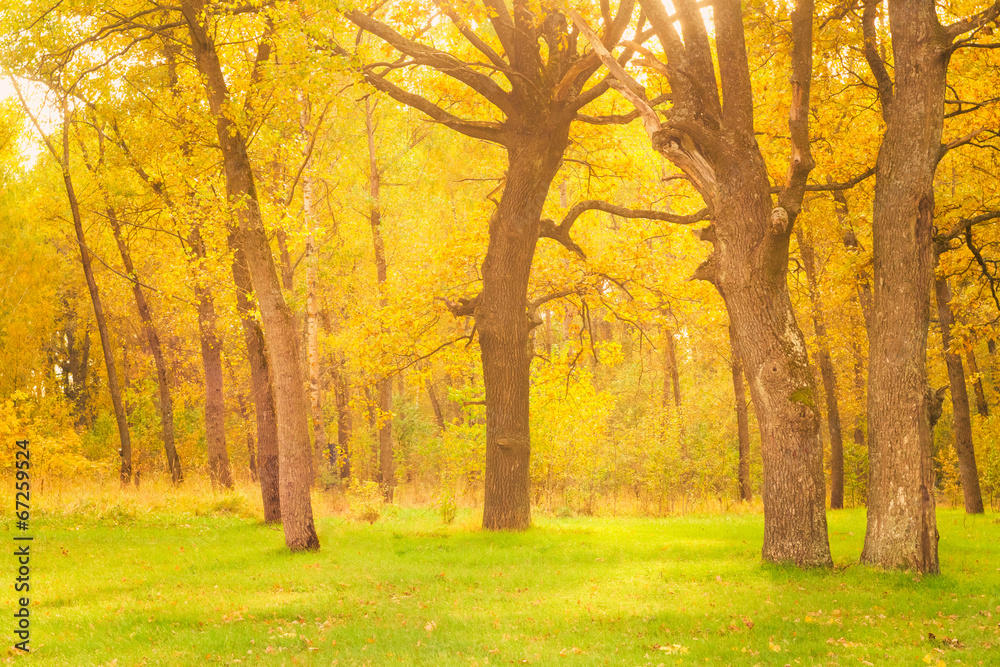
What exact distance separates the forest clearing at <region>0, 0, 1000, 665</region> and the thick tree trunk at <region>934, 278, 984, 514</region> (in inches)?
3.6

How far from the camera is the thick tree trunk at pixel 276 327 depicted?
10477mm

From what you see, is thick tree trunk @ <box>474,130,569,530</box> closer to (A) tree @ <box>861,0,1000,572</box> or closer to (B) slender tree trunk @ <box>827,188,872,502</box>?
(B) slender tree trunk @ <box>827,188,872,502</box>

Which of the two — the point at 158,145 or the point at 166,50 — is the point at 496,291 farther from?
the point at 166,50

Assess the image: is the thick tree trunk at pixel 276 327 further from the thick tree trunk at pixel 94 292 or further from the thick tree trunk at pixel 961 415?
the thick tree trunk at pixel 961 415

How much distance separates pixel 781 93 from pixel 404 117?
14.2 m

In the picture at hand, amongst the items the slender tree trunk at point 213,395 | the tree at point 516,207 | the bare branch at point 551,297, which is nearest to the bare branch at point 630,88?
the tree at point 516,207

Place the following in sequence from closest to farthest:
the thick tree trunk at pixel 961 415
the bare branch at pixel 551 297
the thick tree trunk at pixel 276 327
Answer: the thick tree trunk at pixel 276 327 < the bare branch at pixel 551 297 < the thick tree trunk at pixel 961 415

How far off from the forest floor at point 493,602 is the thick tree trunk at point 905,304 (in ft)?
2.12

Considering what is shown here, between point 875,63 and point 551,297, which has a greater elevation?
point 875,63

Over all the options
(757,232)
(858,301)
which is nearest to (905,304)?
(757,232)

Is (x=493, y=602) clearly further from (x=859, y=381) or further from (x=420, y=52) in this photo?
(x=859, y=381)

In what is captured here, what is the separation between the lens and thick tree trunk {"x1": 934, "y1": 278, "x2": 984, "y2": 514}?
611 inches

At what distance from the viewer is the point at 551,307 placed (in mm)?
16062

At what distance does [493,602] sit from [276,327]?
17.4 ft
